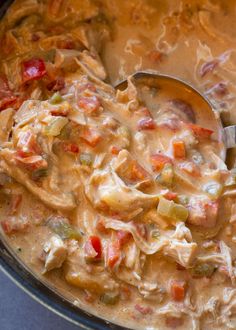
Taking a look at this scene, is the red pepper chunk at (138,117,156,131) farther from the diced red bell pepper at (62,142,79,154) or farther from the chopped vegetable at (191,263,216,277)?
the chopped vegetable at (191,263,216,277)

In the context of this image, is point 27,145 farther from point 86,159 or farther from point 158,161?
Result: point 158,161

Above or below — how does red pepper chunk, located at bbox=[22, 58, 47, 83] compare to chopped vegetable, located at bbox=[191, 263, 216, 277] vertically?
above

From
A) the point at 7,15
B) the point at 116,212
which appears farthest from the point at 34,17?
the point at 116,212

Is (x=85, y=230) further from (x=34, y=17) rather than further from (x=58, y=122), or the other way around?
(x=34, y=17)

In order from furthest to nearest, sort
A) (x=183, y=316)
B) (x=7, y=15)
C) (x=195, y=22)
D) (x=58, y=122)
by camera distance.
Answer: (x=195, y=22), (x=7, y=15), (x=58, y=122), (x=183, y=316)

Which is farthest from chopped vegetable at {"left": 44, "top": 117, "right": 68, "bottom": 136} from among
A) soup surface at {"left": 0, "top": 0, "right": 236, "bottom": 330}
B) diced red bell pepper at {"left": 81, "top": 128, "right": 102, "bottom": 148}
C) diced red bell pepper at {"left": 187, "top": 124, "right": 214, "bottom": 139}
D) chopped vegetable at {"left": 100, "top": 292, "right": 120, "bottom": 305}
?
chopped vegetable at {"left": 100, "top": 292, "right": 120, "bottom": 305}

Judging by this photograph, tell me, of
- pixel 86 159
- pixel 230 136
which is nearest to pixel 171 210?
pixel 86 159
